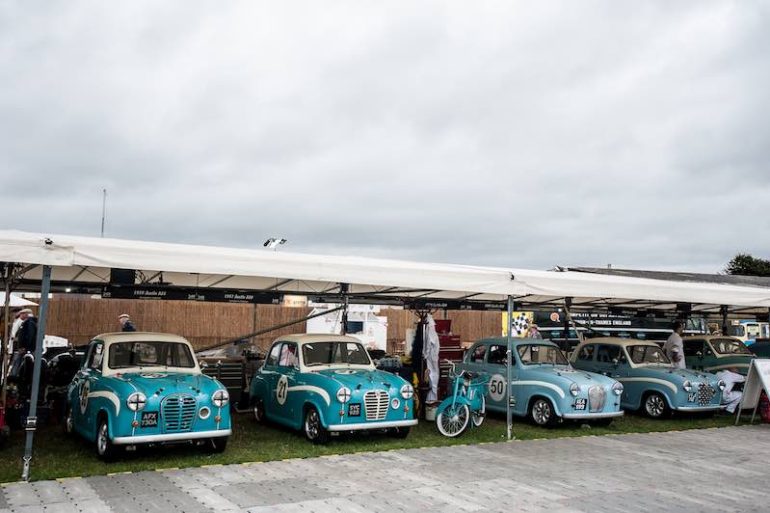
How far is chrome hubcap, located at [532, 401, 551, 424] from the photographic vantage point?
38.8 feet

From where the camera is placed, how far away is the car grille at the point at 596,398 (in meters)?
11.6

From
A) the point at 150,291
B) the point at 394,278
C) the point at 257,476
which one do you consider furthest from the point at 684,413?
the point at 150,291

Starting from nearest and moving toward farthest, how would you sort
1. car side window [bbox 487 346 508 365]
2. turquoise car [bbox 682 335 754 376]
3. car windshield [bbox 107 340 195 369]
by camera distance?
car windshield [bbox 107 340 195 369], car side window [bbox 487 346 508 365], turquoise car [bbox 682 335 754 376]

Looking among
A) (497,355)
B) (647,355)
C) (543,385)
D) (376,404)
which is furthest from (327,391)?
(647,355)

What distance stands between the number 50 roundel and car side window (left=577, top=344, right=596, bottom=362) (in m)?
3.09

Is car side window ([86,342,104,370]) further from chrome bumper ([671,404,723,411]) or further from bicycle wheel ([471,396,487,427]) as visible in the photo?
chrome bumper ([671,404,723,411])

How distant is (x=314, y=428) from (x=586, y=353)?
300 inches

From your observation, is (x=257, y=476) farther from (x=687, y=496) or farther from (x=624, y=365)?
(x=624, y=365)

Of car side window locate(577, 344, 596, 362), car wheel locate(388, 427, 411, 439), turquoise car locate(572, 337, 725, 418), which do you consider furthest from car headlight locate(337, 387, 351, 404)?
car side window locate(577, 344, 596, 362)

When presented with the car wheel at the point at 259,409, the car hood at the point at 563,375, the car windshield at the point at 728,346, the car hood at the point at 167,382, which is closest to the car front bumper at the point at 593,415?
the car hood at the point at 563,375

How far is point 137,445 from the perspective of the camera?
802 centimetres

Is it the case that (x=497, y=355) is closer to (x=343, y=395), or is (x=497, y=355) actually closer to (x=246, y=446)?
(x=343, y=395)

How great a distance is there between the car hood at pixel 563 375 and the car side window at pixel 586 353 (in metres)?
2.56

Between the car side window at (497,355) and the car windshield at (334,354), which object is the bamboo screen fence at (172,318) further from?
the car windshield at (334,354)
